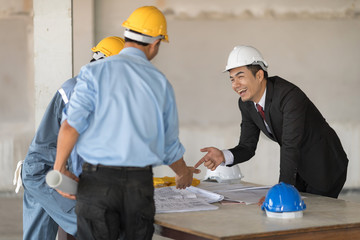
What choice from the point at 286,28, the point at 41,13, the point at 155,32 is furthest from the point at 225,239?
the point at 286,28

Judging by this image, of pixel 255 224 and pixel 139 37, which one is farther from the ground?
pixel 139 37

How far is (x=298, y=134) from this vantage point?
3.48 meters

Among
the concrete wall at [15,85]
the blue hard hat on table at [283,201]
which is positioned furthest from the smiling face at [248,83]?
the concrete wall at [15,85]

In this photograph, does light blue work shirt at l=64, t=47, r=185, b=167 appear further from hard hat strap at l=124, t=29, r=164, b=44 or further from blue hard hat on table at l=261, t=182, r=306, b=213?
blue hard hat on table at l=261, t=182, r=306, b=213

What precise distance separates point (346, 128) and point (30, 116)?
13.1ft

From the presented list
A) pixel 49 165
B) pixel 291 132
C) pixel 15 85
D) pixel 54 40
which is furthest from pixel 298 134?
pixel 15 85

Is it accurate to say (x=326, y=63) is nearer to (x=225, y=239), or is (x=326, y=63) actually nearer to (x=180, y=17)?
(x=180, y=17)

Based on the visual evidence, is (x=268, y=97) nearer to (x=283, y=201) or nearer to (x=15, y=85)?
(x=283, y=201)

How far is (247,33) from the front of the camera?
7.46m

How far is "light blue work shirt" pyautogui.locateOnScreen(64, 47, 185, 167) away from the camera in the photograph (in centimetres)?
256

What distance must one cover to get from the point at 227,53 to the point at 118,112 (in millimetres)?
4972

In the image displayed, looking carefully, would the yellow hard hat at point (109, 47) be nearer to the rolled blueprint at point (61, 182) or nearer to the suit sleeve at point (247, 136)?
the suit sleeve at point (247, 136)

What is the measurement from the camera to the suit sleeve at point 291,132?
3.43 m

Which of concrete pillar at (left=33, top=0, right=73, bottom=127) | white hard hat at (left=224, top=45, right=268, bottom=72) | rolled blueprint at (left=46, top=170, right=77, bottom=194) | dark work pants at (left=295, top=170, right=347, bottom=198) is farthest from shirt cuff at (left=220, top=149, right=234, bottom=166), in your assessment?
concrete pillar at (left=33, top=0, right=73, bottom=127)
